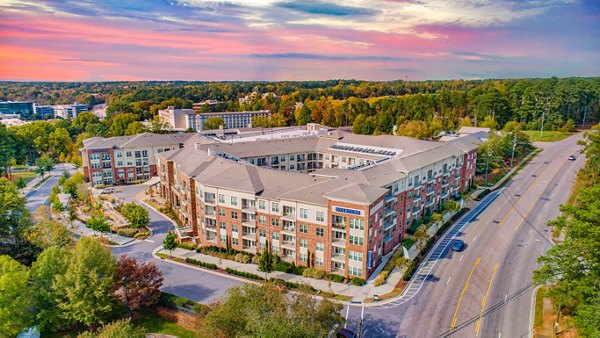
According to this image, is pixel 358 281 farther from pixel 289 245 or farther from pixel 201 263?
pixel 201 263

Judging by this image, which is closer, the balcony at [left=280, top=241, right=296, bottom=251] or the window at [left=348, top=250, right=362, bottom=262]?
the window at [left=348, top=250, right=362, bottom=262]

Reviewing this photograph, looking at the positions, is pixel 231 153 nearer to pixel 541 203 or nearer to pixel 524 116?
pixel 541 203

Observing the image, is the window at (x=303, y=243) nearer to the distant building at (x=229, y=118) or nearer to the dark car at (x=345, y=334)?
the dark car at (x=345, y=334)

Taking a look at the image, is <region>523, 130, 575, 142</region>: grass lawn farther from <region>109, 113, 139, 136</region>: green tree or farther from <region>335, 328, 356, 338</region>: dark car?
<region>109, 113, 139, 136</region>: green tree

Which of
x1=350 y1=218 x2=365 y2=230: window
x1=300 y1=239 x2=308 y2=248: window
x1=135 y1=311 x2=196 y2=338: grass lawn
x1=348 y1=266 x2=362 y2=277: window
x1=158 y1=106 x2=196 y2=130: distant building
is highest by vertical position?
x1=158 y1=106 x2=196 y2=130: distant building

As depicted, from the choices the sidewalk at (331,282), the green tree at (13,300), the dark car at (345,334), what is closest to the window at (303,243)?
the sidewalk at (331,282)

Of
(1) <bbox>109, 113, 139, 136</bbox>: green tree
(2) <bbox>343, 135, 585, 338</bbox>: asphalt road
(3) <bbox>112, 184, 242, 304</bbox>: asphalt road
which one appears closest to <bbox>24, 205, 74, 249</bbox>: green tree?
(3) <bbox>112, 184, 242, 304</bbox>: asphalt road
